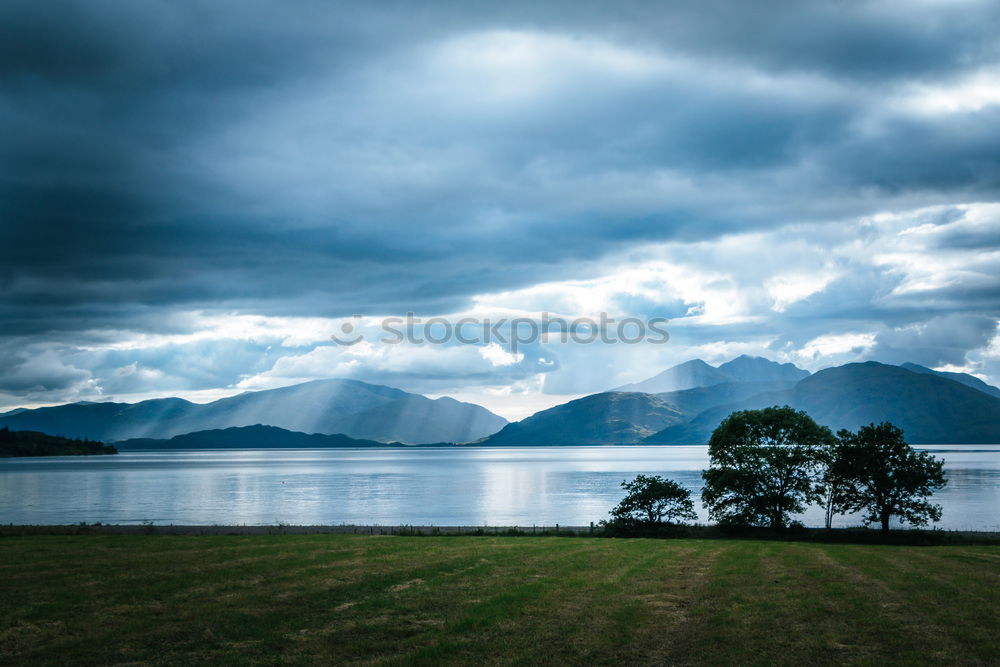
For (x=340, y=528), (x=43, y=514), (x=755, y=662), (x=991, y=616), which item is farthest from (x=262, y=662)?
(x=43, y=514)

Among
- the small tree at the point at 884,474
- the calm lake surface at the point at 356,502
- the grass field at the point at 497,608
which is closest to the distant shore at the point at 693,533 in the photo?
the small tree at the point at 884,474

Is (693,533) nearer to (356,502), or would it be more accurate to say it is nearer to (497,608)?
(497,608)

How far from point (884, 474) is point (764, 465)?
8792 millimetres

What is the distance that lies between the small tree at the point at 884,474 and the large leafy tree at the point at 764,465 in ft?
6.22

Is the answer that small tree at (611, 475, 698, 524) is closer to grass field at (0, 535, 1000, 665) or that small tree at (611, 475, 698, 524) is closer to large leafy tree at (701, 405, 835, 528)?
large leafy tree at (701, 405, 835, 528)

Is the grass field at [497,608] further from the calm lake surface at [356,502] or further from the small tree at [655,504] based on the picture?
the calm lake surface at [356,502]

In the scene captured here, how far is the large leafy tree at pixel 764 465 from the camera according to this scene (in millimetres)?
57188

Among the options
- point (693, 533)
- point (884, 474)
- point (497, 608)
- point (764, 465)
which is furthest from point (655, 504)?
point (497, 608)

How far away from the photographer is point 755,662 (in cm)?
1564

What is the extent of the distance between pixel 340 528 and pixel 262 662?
47.0 meters

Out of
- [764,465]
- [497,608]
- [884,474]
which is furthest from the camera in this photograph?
[764,465]

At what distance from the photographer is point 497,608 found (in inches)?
842

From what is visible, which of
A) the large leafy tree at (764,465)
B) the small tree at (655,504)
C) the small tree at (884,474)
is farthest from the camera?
the large leafy tree at (764,465)

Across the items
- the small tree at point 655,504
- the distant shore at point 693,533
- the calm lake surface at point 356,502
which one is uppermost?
the small tree at point 655,504
